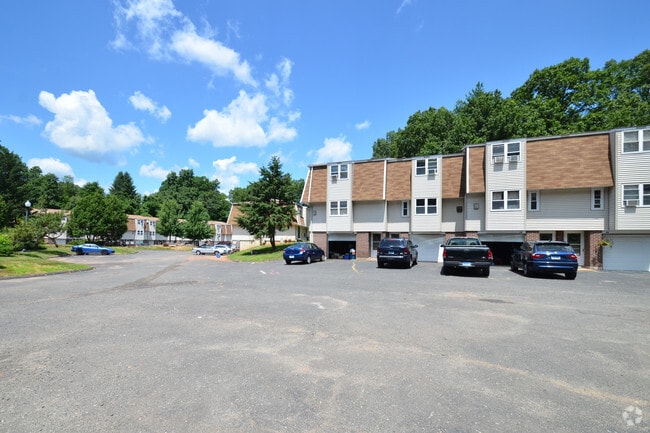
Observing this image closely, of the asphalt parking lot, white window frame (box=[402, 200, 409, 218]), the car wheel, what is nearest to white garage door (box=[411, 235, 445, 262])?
white window frame (box=[402, 200, 409, 218])

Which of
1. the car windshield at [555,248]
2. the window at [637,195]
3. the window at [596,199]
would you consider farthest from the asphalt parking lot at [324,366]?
the window at [596,199]

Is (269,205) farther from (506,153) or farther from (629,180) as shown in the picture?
(629,180)

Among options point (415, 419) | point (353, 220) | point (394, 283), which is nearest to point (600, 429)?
point (415, 419)

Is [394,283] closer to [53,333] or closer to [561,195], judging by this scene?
[53,333]

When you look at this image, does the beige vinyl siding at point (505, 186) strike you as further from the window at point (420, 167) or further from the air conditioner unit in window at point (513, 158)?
the window at point (420, 167)

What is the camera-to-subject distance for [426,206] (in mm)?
26141

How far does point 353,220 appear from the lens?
28750mm

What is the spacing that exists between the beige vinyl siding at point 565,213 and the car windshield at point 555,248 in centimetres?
752

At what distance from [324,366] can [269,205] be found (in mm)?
27728

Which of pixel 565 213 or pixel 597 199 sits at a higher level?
pixel 597 199

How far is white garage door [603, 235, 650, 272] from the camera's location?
67.3ft

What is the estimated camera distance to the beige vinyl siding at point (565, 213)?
21.5 metres

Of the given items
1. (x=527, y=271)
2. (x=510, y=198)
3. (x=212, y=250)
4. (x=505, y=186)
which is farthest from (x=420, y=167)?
(x=212, y=250)

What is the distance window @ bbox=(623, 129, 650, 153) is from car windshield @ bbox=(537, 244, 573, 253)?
10.4 metres
